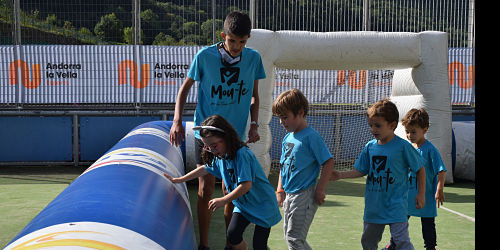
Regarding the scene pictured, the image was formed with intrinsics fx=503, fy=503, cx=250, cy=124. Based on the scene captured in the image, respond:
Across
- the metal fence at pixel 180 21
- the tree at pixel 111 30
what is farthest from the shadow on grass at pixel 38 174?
the tree at pixel 111 30

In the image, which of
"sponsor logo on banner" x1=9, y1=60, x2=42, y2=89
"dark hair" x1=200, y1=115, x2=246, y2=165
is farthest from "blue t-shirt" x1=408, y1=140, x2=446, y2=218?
"sponsor logo on banner" x1=9, y1=60, x2=42, y2=89

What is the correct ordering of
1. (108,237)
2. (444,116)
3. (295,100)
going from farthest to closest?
(444,116) → (295,100) → (108,237)

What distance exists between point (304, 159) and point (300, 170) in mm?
73

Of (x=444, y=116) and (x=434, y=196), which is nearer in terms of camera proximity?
(x=434, y=196)

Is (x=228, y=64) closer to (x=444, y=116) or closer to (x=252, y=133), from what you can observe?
(x=252, y=133)

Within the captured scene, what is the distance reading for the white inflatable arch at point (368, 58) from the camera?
7.28 metres

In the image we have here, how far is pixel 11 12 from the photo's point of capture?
9.45 m

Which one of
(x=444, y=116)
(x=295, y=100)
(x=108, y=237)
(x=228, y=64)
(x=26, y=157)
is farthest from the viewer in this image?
(x=26, y=157)

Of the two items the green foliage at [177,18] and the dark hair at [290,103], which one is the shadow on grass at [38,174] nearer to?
the green foliage at [177,18]

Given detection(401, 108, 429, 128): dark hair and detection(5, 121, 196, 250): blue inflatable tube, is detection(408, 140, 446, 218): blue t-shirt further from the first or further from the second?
detection(5, 121, 196, 250): blue inflatable tube

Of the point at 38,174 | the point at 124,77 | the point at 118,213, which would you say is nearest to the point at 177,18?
the point at 124,77

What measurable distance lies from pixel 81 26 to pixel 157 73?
177 centimetres

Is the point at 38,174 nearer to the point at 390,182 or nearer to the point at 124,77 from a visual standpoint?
the point at 124,77

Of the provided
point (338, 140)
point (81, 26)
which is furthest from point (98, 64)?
point (338, 140)
